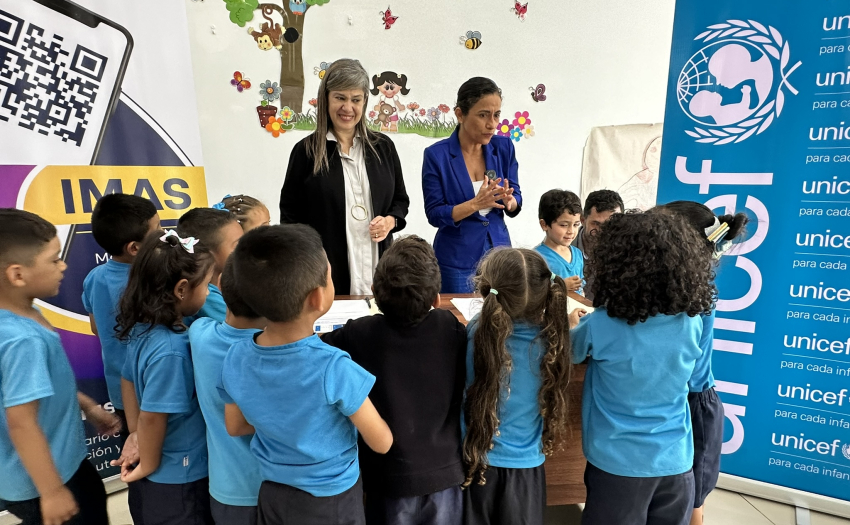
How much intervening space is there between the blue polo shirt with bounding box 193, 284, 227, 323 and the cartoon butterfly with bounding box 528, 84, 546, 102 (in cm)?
306

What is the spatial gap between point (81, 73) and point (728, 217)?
8.94ft

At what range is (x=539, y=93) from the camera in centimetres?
370

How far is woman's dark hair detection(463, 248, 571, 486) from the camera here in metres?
1.17

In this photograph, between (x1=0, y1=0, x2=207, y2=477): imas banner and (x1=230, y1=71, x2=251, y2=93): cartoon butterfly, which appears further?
(x1=230, y1=71, x2=251, y2=93): cartoon butterfly

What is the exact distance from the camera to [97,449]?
89.0 inches

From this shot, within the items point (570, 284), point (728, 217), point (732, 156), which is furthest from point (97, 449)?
point (732, 156)

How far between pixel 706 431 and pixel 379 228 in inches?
55.8

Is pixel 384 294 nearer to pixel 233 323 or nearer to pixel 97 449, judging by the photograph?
pixel 233 323

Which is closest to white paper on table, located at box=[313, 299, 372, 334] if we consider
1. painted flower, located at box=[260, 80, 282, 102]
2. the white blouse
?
the white blouse

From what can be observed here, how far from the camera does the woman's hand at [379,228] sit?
203cm

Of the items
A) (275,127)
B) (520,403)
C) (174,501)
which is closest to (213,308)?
(174,501)

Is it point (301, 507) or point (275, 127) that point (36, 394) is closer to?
point (301, 507)

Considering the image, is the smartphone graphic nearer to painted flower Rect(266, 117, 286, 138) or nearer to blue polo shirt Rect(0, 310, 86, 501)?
painted flower Rect(266, 117, 286, 138)

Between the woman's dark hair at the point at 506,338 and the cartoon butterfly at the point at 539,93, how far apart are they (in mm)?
2829
